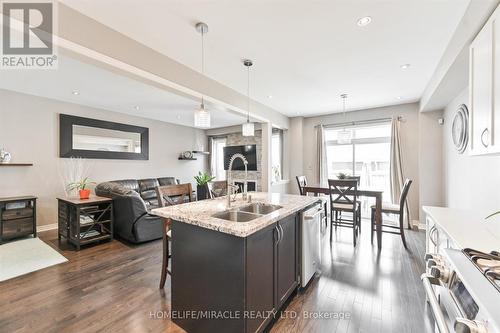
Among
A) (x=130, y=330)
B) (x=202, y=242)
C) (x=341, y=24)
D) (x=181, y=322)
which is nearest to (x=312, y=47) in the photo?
(x=341, y=24)

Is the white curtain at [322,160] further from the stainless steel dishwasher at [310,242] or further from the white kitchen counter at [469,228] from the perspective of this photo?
the white kitchen counter at [469,228]

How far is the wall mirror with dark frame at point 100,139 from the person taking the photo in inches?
172

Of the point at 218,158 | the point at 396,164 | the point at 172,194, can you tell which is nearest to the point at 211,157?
the point at 218,158

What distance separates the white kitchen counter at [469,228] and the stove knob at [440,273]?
32 centimetres

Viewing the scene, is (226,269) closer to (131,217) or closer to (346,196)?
(131,217)

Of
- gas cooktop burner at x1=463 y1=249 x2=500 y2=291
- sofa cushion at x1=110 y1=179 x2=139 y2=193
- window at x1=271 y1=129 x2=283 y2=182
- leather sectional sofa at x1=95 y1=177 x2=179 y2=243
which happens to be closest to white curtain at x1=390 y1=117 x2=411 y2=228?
window at x1=271 y1=129 x2=283 y2=182

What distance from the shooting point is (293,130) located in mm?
5973

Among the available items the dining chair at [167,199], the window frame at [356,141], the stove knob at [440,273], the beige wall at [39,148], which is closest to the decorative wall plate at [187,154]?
the beige wall at [39,148]

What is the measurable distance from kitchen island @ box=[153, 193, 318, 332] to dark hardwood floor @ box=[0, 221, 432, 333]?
0.28 m

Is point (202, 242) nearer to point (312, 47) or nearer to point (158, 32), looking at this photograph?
point (158, 32)

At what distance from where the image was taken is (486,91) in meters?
1.31

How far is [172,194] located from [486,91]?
8.81ft

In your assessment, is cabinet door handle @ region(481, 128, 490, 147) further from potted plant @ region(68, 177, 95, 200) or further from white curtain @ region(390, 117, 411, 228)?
potted plant @ region(68, 177, 95, 200)

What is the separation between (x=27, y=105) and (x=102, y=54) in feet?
10.9
